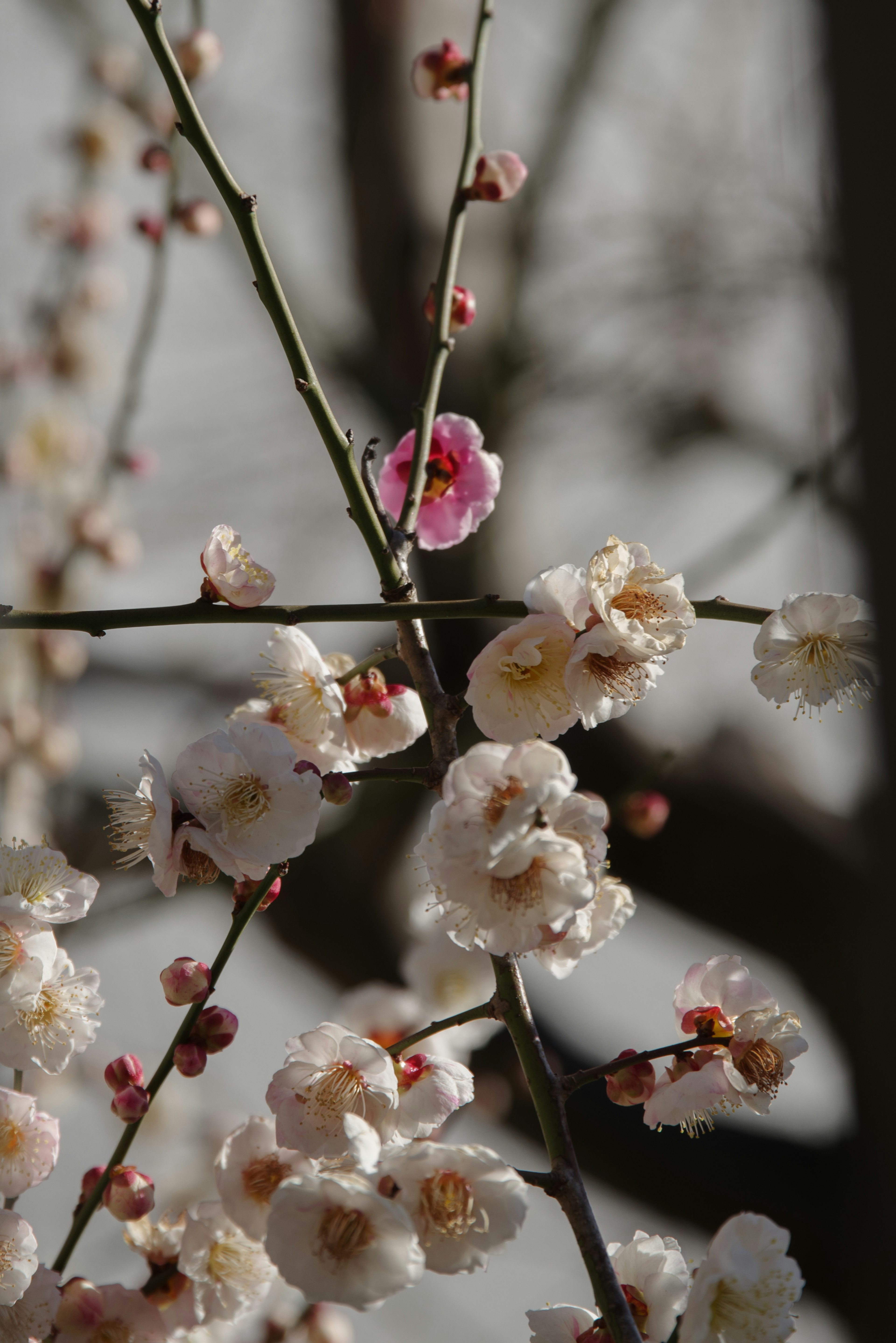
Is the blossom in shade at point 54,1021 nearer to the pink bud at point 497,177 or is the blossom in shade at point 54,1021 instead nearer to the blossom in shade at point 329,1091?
the blossom in shade at point 329,1091

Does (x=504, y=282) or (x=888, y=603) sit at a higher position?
(x=888, y=603)

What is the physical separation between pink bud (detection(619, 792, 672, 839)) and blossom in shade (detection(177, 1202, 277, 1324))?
0.56 meters

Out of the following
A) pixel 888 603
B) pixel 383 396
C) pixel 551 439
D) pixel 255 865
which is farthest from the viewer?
pixel 551 439

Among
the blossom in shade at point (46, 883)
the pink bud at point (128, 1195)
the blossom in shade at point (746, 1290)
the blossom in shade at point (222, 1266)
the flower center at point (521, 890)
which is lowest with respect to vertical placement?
the blossom in shade at point (222, 1266)

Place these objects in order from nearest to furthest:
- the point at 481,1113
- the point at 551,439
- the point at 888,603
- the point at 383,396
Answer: the point at 888,603 < the point at 481,1113 < the point at 383,396 < the point at 551,439

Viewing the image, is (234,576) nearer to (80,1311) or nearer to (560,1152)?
(560,1152)

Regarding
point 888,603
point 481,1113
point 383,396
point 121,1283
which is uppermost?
point 888,603

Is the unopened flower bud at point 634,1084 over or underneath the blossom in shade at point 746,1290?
underneath

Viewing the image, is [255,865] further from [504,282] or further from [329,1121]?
[504,282]

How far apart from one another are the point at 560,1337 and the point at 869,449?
528mm

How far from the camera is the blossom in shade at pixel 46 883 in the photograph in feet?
2.04

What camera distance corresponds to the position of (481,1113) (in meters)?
1.67

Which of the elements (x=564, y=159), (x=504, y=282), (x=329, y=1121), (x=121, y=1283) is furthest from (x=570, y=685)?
(x=564, y=159)

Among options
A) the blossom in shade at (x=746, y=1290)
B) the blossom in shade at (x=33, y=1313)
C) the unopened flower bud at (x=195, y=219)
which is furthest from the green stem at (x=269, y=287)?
the unopened flower bud at (x=195, y=219)
